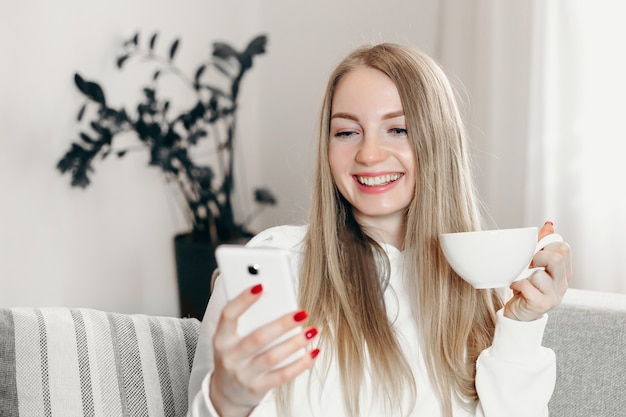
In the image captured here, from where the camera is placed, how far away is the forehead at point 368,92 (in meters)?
1.44

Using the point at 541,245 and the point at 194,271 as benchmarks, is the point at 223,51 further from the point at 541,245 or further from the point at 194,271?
the point at 541,245

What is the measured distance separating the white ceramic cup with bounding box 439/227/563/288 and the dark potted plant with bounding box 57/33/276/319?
2009mm

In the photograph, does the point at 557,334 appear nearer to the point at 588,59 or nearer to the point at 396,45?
the point at 396,45

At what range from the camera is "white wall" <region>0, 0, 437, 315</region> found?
9.56 ft

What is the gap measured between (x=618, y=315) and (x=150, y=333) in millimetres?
814

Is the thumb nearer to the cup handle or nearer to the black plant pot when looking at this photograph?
the cup handle

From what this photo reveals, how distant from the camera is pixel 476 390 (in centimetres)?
142

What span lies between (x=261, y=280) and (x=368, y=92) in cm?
57

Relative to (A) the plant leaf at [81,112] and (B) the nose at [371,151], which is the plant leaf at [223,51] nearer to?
(A) the plant leaf at [81,112]

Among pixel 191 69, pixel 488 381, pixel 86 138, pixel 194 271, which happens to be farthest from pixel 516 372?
pixel 191 69

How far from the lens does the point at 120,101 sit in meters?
3.32

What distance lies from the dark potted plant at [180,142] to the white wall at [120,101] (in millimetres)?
104

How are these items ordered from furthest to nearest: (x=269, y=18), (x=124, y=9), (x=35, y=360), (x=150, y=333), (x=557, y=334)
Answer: (x=269, y=18)
(x=124, y=9)
(x=557, y=334)
(x=150, y=333)
(x=35, y=360)

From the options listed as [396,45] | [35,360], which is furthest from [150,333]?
[396,45]
